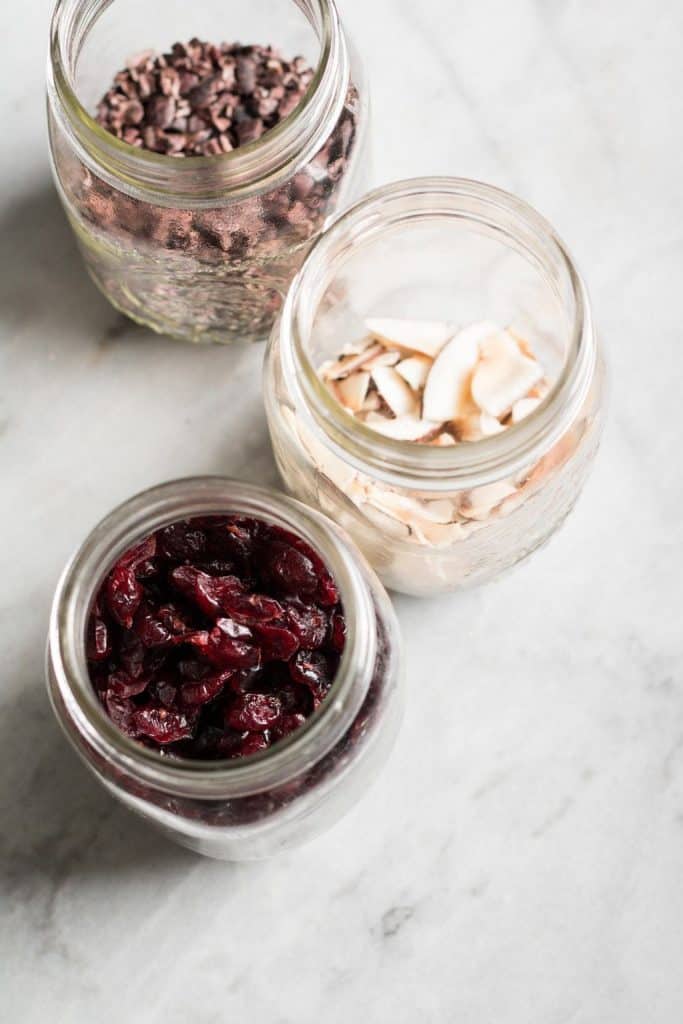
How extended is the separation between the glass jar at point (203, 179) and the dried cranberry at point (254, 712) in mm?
353

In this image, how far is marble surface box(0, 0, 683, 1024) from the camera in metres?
1.22

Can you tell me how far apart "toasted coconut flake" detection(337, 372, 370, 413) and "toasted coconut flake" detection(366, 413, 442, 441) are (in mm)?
16

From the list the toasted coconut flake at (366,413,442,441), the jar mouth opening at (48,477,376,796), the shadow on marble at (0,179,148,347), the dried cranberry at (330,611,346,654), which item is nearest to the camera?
the jar mouth opening at (48,477,376,796)

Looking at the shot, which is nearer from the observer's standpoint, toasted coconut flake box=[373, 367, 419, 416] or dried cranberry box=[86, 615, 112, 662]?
dried cranberry box=[86, 615, 112, 662]

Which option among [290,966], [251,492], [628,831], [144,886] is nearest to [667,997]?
[628,831]

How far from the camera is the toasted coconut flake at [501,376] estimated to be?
1.20 meters

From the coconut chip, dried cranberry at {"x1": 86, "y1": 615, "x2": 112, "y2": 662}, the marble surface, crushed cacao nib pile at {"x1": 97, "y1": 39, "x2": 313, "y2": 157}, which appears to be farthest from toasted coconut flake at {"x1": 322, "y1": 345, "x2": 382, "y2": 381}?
dried cranberry at {"x1": 86, "y1": 615, "x2": 112, "y2": 662}

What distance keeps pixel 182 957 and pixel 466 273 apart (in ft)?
2.08

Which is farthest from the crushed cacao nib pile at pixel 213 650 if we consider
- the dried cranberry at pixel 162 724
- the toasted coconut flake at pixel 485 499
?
the toasted coconut flake at pixel 485 499

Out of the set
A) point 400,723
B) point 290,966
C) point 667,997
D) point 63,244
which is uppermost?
point 63,244

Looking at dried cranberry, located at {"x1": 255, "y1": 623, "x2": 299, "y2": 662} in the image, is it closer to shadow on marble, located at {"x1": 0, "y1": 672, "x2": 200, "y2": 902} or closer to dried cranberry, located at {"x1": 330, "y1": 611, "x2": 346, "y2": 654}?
dried cranberry, located at {"x1": 330, "y1": 611, "x2": 346, "y2": 654}

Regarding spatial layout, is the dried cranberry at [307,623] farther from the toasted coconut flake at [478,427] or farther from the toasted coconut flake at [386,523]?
the toasted coconut flake at [478,427]

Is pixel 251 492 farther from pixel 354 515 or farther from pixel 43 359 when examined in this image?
pixel 43 359

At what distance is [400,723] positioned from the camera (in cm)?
118
